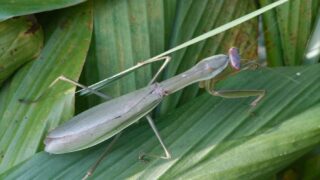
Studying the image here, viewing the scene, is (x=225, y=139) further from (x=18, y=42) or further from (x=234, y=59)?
(x=18, y=42)

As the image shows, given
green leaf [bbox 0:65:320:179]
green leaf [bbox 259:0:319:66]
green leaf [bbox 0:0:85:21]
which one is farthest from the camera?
green leaf [bbox 259:0:319:66]

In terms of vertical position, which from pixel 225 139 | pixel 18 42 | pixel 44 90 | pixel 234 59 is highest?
pixel 18 42

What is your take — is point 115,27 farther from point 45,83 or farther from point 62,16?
point 45,83

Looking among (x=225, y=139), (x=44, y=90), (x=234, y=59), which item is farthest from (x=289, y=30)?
(x=44, y=90)

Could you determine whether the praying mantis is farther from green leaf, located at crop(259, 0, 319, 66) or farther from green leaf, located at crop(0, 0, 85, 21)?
Result: green leaf, located at crop(259, 0, 319, 66)

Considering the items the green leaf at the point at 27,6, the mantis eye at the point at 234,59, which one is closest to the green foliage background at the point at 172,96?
the green leaf at the point at 27,6

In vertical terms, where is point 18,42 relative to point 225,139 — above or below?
above

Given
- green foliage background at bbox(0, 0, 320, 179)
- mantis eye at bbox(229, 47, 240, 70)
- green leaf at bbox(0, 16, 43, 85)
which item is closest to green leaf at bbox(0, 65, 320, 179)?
green foliage background at bbox(0, 0, 320, 179)

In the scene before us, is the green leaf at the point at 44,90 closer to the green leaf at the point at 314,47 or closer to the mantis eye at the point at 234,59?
the mantis eye at the point at 234,59
